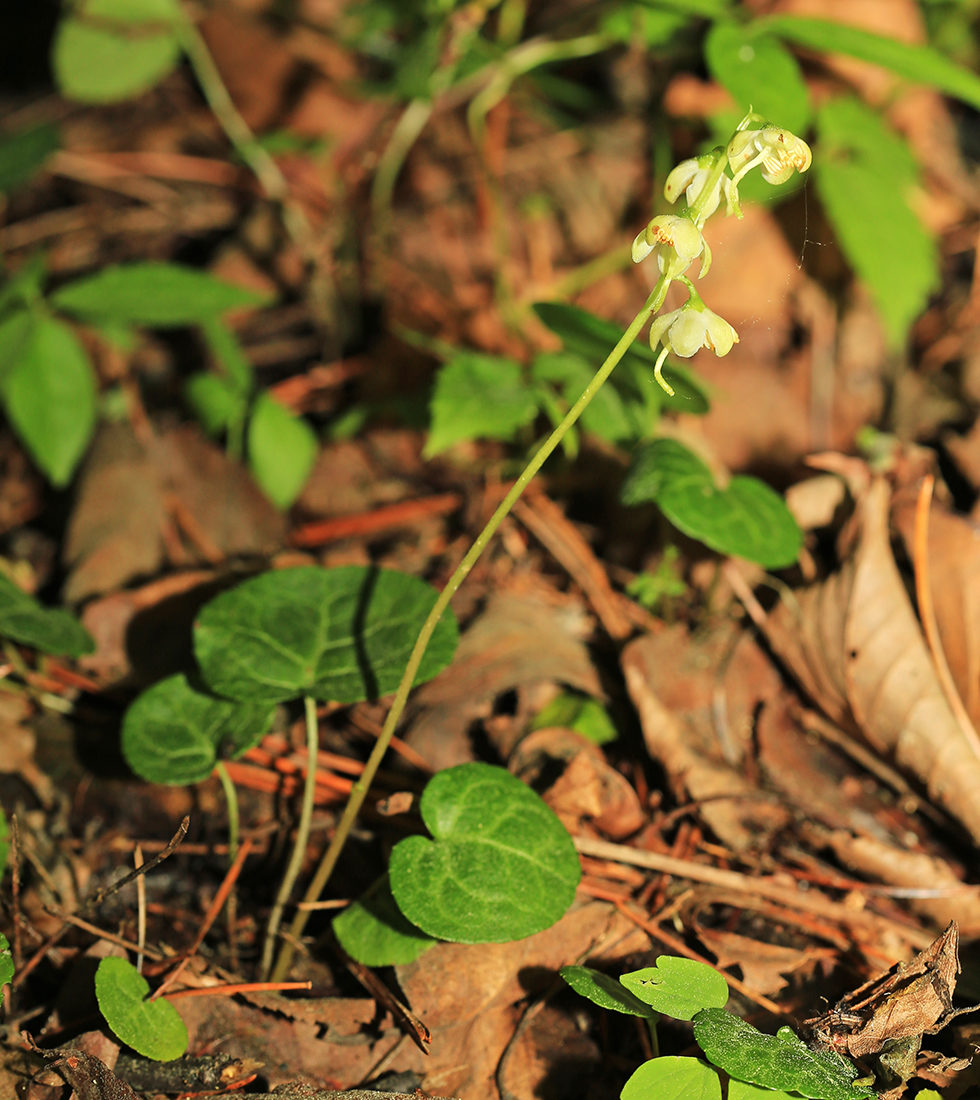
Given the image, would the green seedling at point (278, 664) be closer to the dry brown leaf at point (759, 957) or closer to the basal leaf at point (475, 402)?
the basal leaf at point (475, 402)

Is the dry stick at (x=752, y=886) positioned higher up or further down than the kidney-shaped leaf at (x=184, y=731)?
further down

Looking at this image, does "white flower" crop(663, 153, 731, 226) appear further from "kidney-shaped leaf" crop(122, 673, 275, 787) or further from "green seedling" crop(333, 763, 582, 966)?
"kidney-shaped leaf" crop(122, 673, 275, 787)

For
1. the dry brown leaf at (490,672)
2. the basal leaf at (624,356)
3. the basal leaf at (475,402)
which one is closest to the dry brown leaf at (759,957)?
the dry brown leaf at (490,672)

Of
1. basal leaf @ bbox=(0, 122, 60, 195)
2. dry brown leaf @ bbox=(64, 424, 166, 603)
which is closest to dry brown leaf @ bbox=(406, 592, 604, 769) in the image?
dry brown leaf @ bbox=(64, 424, 166, 603)

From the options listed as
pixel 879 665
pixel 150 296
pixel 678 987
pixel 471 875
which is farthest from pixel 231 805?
pixel 150 296

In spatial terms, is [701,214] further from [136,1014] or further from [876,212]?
[876,212]

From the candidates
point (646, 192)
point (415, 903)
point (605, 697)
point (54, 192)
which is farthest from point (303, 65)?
point (415, 903)
